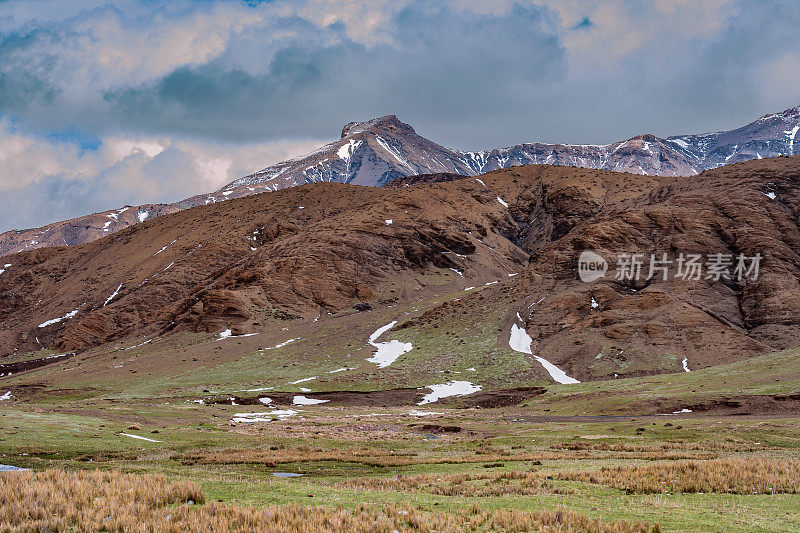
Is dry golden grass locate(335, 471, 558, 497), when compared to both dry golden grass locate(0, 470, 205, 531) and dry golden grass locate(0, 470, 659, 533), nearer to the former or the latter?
dry golden grass locate(0, 470, 659, 533)

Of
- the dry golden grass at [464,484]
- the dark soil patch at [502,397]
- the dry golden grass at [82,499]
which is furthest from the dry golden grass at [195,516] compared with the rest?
the dark soil patch at [502,397]

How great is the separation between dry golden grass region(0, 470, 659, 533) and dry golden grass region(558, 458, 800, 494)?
7238 millimetres

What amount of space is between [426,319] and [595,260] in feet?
120

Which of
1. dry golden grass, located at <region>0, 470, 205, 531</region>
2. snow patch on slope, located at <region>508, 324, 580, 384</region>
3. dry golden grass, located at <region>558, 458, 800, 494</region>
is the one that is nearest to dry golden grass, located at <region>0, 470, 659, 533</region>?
dry golden grass, located at <region>0, 470, 205, 531</region>

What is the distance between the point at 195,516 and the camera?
42.6 feet

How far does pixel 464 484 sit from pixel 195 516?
1150 centimetres

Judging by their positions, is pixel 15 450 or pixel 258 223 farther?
pixel 258 223

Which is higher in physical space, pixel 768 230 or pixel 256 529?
pixel 768 230

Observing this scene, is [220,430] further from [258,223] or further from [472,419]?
[258,223]

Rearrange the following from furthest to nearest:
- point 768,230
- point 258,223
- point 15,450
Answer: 1. point 258,223
2. point 768,230
3. point 15,450

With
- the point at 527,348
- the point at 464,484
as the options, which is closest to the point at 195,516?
the point at 464,484

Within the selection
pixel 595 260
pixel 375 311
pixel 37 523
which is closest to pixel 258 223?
pixel 375 311

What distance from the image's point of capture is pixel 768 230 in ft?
346

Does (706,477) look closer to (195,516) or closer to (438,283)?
(195,516)
